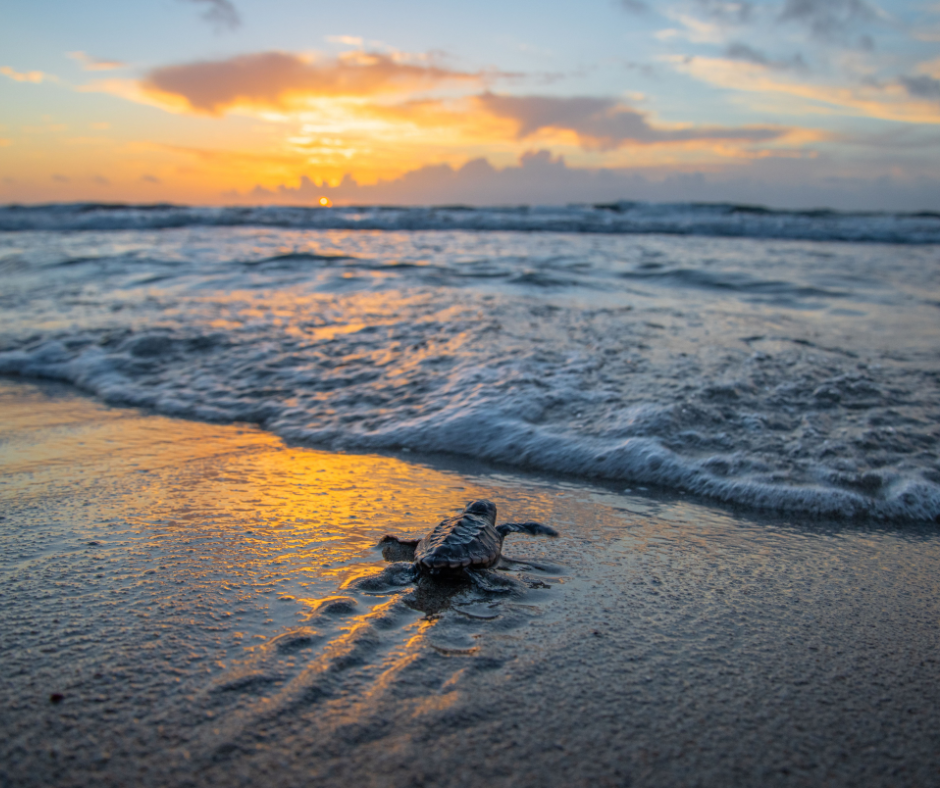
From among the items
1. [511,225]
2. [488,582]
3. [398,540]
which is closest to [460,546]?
[488,582]

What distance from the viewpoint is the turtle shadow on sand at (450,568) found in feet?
6.72

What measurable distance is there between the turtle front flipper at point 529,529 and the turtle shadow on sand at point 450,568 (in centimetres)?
22

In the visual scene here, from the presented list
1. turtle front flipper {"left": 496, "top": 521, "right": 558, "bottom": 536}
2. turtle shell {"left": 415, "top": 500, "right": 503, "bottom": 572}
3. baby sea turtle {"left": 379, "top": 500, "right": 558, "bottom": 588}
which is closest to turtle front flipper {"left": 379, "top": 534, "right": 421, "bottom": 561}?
baby sea turtle {"left": 379, "top": 500, "right": 558, "bottom": 588}

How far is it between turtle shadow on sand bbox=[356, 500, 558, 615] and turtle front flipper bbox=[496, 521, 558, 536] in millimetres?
220

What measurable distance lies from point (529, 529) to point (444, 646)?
0.86m

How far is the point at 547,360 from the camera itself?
477 cm

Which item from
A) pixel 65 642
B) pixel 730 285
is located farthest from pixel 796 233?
pixel 65 642

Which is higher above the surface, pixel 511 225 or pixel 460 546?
pixel 511 225

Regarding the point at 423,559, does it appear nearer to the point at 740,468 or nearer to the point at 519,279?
the point at 740,468

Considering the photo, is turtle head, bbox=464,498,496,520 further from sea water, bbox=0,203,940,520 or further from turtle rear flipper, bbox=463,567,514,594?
sea water, bbox=0,203,940,520

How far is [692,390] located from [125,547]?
10.6ft

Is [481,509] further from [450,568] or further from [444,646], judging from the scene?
[444,646]

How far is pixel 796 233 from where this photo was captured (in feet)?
69.3

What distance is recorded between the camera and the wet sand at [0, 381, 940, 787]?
4.47 feet
